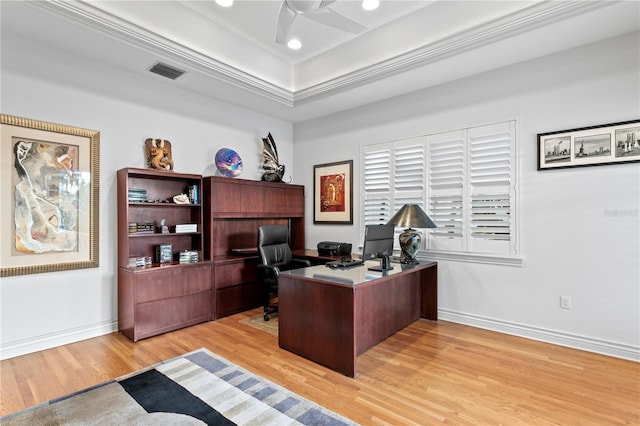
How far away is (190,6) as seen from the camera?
3406mm

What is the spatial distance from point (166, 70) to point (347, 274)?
9.98ft

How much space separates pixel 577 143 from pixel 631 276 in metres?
1.31

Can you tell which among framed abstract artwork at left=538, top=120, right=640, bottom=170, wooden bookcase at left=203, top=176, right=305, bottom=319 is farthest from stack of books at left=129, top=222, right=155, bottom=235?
framed abstract artwork at left=538, top=120, right=640, bottom=170

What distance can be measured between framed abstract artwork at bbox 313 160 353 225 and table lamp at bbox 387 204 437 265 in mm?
1229

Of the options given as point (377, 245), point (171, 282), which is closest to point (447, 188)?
point (377, 245)

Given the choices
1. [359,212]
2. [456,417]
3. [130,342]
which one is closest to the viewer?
[456,417]

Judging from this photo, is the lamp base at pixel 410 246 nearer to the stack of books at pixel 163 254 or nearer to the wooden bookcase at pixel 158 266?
the wooden bookcase at pixel 158 266

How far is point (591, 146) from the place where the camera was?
3.11 meters

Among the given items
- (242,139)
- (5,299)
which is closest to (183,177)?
(242,139)

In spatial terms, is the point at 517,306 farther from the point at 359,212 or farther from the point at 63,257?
the point at 63,257

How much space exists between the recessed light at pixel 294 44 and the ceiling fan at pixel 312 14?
3.75 ft

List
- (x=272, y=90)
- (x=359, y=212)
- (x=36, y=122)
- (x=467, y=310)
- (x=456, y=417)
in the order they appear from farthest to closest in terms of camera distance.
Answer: (x=359, y=212)
(x=272, y=90)
(x=467, y=310)
(x=36, y=122)
(x=456, y=417)

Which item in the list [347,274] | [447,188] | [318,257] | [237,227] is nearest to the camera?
[347,274]

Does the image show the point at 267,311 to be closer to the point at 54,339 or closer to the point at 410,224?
the point at 410,224
